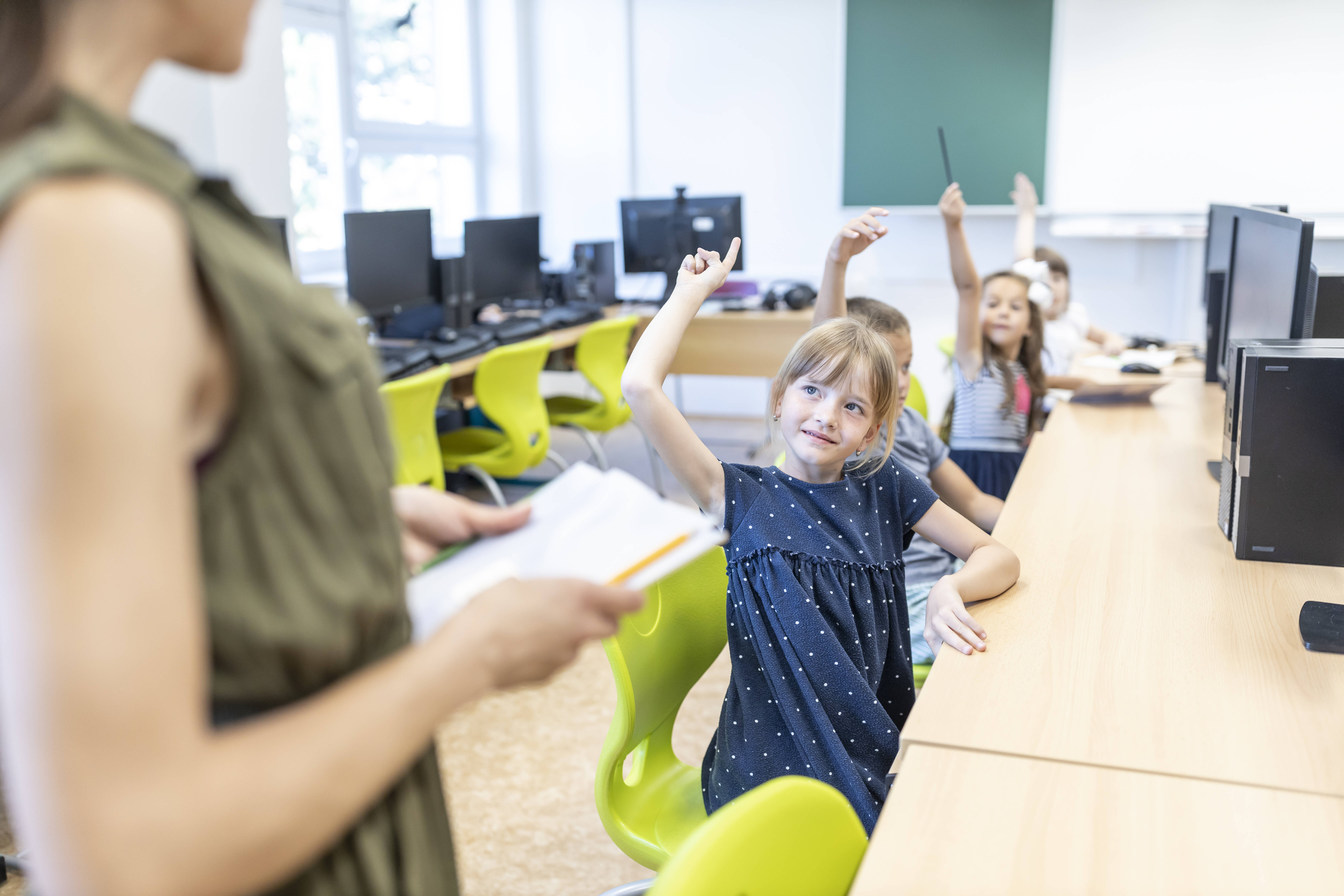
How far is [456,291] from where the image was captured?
4445 mm

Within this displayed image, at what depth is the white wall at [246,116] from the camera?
11.9ft

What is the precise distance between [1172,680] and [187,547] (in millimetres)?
1120

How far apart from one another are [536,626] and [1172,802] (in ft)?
2.29

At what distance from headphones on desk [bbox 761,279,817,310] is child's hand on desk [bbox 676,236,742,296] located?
142 inches

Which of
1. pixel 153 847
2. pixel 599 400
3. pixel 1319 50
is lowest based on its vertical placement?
pixel 599 400

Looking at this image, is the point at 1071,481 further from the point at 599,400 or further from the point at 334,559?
the point at 599,400

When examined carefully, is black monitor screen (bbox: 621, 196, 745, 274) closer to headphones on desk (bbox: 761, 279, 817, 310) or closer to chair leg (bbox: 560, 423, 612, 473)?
headphones on desk (bbox: 761, 279, 817, 310)

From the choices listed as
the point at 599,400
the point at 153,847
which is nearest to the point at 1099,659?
the point at 153,847

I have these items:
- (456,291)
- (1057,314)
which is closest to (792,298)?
(1057,314)

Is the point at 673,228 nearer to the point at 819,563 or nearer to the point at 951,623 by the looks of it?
the point at 819,563

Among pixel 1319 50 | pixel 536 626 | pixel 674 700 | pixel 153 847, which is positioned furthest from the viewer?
pixel 1319 50

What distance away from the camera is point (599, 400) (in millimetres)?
5215

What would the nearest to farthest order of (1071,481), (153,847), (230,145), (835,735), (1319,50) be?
(153,847)
(835,735)
(1071,481)
(230,145)
(1319,50)

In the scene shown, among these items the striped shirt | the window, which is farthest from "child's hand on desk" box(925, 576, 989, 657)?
the window
